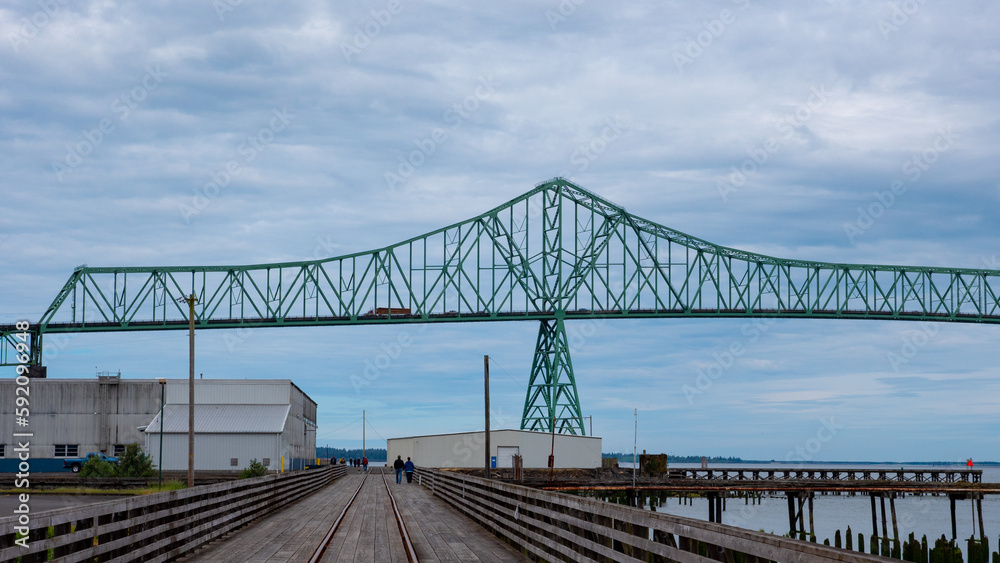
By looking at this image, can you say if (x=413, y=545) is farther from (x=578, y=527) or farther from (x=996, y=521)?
(x=996, y=521)

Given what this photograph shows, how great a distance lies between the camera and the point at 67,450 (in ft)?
226

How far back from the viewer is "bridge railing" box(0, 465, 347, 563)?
10.4 metres

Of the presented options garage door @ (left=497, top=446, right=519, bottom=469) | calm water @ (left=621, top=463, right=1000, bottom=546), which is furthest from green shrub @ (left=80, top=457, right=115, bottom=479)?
calm water @ (left=621, top=463, right=1000, bottom=546)

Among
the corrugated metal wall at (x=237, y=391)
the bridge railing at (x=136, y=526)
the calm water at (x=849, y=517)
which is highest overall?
the corrugated metal wall at (x=237, y=391)

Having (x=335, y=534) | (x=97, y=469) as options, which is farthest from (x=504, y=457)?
(x=335, y=534)

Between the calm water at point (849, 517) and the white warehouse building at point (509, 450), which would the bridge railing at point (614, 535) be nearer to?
the white warehouse building at point (509, 450)

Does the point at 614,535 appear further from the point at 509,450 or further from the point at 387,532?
the point at 509,450

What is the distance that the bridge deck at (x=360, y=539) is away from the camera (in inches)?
669

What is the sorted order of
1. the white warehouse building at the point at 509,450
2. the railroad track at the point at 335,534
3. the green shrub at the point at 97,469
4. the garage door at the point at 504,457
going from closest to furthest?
the railroad track at the point at 335,534 < the green shrub at the point at 97,469 < the garage door at the point at 504,457 < the white warehouse building at the point at 509,450

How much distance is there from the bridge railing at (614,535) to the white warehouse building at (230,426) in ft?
145

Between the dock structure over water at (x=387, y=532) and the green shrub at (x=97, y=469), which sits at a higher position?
the dock structure over water at (x=387, y=532)

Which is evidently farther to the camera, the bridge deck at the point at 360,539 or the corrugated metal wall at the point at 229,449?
the corrugated metal wall at the point at 229,449

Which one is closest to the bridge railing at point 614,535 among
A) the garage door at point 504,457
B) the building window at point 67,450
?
the garage door at point 504,457

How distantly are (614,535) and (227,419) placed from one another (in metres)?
61.0
